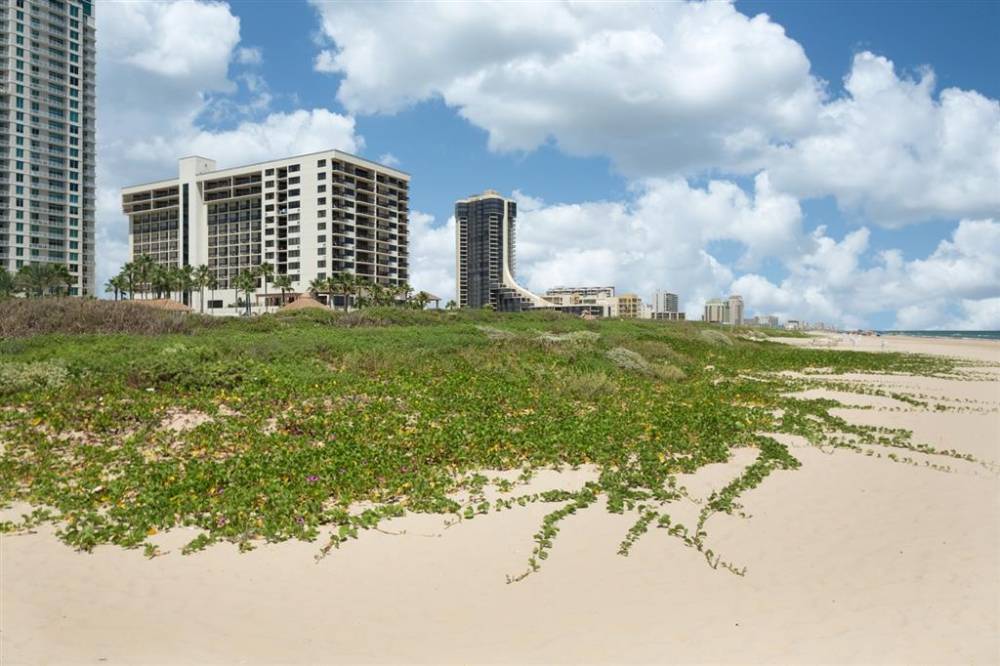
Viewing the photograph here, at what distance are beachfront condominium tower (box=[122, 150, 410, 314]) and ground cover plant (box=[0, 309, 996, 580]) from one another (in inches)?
3746

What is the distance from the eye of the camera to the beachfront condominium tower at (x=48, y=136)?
10506 cm

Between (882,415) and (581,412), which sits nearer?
(581,412)

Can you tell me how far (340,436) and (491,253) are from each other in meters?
184

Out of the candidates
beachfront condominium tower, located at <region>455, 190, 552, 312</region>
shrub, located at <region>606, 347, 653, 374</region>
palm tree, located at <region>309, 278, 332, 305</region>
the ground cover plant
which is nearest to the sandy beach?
the ground cover plant

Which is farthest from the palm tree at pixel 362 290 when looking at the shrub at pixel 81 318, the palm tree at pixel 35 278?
the shrub at pixel 81 318

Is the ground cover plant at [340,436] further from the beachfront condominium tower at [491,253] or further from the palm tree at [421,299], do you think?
the beachfront condominium tower at [491,253]

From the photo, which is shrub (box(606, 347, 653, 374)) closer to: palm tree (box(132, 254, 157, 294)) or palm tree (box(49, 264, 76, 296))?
palm tree (box(132, 254, 157, 294))

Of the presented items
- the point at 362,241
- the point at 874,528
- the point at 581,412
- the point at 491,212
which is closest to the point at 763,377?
the point at 581,412

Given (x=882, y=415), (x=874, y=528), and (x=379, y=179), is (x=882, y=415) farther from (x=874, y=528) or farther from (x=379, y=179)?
(x=379, y=179)

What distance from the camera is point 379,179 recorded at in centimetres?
12150

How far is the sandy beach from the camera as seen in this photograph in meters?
Answer: 5.60

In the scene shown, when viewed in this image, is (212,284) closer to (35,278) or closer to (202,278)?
(202,278)

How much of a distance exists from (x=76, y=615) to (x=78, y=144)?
13470cm

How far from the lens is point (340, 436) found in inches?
450
